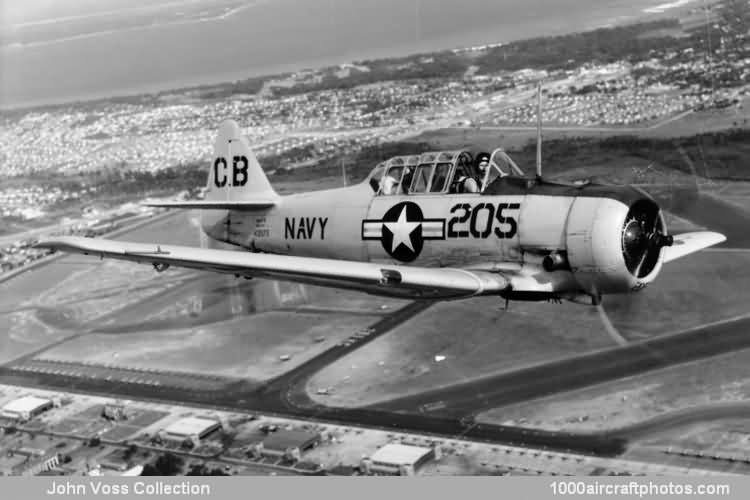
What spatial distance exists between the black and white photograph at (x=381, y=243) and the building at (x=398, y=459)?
81 mm

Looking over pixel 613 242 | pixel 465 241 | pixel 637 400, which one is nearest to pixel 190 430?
pixel 465 241

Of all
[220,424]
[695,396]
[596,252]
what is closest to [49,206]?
[220,424]

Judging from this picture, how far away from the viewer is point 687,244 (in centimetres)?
1658

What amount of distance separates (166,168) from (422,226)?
4772 cm

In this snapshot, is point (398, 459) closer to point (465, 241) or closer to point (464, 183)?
point (465, 241)

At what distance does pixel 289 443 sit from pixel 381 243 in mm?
8081

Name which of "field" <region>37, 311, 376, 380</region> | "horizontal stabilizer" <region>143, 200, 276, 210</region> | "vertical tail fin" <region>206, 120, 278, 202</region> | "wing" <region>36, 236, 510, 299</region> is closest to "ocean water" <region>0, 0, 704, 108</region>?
"field" <region>37, 311, 376, 380</region>

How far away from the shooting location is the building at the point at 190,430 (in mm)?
23266

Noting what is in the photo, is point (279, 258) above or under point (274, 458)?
above

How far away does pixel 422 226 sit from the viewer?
15.9 m

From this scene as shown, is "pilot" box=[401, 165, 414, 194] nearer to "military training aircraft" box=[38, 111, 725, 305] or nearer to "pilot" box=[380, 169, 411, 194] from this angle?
"military training aircraft" box=[38, 111, 725, 305]

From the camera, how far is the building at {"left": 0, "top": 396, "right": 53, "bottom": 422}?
26.7m

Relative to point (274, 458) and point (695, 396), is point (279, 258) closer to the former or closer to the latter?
point (274, 458)

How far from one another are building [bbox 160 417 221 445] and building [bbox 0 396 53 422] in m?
5.34
